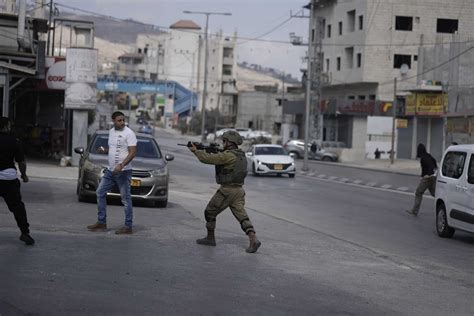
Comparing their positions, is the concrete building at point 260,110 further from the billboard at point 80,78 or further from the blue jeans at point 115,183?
the blue jeans at point 115,183

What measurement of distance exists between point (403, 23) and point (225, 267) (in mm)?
66283

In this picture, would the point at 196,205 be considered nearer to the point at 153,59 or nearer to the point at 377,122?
the point at 377,122

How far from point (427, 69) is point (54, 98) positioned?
31.3 m

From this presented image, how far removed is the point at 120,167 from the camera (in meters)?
11.6

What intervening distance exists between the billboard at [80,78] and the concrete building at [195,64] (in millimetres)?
94120

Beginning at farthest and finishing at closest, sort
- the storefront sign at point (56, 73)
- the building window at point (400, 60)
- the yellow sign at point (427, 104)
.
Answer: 1. the building window at point (400, 60)
2. the yellow sign at point (427, 104)
3. the storefront sign at point (56, 73)

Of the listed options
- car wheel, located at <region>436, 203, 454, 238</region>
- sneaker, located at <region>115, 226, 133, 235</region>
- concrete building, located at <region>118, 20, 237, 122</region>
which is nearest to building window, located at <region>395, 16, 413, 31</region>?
concrete building, located at <region>118, 20, 237, 122</region>

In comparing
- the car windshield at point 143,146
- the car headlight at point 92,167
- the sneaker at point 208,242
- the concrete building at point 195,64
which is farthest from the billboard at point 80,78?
the concrete building at point 195,64

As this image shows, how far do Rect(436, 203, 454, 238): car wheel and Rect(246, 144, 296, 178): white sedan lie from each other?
63.9 ft

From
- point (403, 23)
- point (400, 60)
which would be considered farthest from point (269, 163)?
point (403, 23)

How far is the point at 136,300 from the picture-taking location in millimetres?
7453

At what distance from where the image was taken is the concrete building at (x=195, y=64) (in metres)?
129

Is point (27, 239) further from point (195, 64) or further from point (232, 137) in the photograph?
point (195, 64)

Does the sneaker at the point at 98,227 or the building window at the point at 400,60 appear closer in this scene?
the sneaker at the point at 98,227
